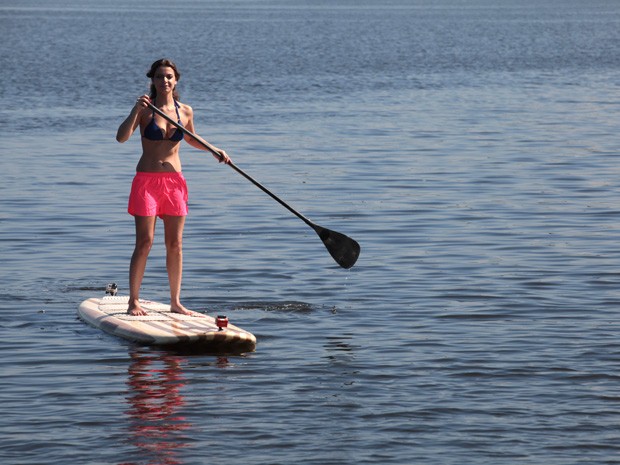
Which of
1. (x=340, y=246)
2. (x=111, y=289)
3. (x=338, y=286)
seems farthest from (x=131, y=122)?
(x=338, y=286)

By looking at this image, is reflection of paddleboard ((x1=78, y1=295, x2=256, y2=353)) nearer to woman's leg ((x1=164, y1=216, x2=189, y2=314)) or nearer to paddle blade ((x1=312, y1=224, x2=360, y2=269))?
woman's leg ((x1=164, y1=216, x2=189, y2=314))

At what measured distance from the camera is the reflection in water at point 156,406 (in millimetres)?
7969

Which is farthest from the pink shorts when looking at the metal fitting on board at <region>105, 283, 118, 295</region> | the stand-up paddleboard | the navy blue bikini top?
the metal fitting on board at <region>105, 283, 118, 295</region>

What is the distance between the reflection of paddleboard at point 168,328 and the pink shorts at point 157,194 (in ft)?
2.43

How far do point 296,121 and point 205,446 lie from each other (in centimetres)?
1941

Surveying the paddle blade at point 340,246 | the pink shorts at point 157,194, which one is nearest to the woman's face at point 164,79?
the pink shorts at point 157,194

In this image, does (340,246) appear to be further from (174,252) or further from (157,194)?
(157,194)

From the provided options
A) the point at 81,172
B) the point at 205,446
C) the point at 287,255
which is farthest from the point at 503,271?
the point at 81,172

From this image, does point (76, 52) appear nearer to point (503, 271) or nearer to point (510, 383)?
point (503, 271)

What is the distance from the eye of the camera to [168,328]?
10.2 m

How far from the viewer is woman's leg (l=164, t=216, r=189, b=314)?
33.9 feet

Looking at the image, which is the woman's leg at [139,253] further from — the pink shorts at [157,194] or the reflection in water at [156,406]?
the reflection in water at [156,406]

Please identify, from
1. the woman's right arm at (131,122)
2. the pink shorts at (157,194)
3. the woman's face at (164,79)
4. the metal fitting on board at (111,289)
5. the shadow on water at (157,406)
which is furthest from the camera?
the metal fitting on board at (111,289)

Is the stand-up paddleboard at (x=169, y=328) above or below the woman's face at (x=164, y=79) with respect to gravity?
below
